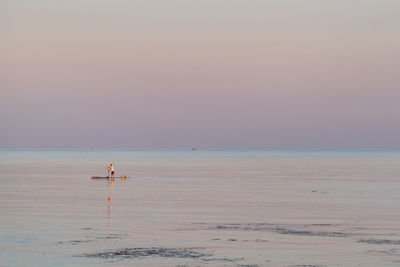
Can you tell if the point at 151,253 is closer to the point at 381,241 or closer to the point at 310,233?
the point at 310,233

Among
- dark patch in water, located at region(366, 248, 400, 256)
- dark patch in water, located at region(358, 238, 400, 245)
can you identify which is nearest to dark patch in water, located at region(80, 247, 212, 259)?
dark patch in water, located at region(366, 248, 400, 256)

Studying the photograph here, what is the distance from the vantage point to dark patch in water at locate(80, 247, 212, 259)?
89.2 feet

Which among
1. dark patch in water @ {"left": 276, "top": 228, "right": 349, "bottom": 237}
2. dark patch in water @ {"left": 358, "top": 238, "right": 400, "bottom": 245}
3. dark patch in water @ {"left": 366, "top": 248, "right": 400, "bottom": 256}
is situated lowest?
dark patch in water @ {"left": 366, "top": 248, "right": 400, "bottom": 256}

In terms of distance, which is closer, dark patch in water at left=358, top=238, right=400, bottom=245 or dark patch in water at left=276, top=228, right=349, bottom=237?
dark patch in water at left=358, top=238, right=400, bottom=245

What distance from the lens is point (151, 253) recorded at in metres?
27.9

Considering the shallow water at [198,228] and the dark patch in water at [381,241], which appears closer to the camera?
the shallow water at [198,228]

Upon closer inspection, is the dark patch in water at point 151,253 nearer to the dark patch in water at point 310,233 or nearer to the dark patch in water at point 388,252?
the dark patch in water at point 388,252

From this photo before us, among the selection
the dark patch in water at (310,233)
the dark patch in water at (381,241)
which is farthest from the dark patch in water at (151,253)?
the dark patch in water at (381,241)

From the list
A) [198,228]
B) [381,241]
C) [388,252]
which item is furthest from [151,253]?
[381,241]

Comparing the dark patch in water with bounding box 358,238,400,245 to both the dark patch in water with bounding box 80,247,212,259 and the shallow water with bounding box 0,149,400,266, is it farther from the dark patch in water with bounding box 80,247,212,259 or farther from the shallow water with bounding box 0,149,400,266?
A: the dark patch in water with bounding box 80,247,212,259

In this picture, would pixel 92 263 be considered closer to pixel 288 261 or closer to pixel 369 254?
pixel 288 261

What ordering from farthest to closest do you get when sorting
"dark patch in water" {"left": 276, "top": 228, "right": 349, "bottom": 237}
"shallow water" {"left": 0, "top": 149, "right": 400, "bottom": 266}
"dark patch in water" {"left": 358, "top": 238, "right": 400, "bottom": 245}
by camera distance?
"dark patch in water" {"left": 276, "top": 228, "right": 349, "bottom": 237}
"dark patch in water" {"left": 358, "top": 238, "right": 400, "bottom": 245}
"shallow water" {"left": 0, "top": 149, "right": 400, "bottom": 266}

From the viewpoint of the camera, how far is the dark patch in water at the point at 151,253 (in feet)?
89.2

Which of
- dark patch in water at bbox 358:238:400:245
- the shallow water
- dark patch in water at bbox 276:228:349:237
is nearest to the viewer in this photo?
the shallow water
